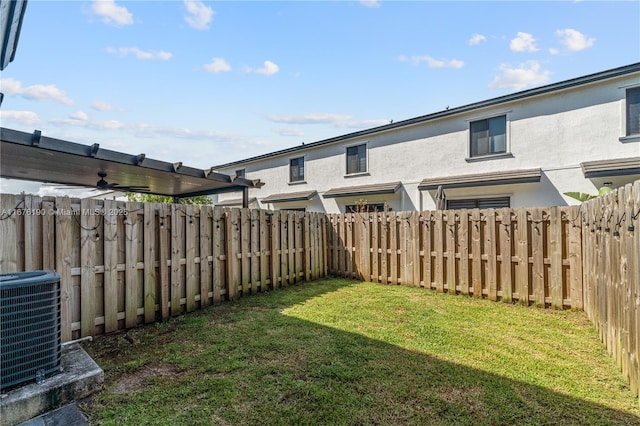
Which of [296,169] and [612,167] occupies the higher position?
[296,169]

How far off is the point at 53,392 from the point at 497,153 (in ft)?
41.0

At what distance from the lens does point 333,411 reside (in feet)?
7.27

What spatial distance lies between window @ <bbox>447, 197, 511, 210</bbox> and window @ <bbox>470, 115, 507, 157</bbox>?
5.72 feet

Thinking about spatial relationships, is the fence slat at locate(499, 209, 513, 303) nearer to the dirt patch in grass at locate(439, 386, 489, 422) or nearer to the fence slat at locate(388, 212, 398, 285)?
the fence slat at locate(388, 212, 398, 285)

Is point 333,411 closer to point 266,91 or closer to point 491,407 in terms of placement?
point 491,407

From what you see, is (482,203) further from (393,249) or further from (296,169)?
(296,169)

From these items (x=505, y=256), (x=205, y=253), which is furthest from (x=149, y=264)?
(x=505, y=256)

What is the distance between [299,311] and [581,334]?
12.7 ft

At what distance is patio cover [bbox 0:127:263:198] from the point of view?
5.00 m

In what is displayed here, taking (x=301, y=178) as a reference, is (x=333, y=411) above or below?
→ below

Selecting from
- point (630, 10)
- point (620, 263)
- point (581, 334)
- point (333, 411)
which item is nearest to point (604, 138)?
point (630, 10)

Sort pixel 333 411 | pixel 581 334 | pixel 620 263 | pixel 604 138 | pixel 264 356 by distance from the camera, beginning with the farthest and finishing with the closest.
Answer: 1. pixel 604 138
2. pixel 581 334
3. pixel 264 356
4. pixel 620 263
5. pixel 333 411

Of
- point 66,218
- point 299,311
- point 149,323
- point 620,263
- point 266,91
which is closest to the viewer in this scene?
point 620,263

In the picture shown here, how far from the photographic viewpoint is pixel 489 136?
35.9 ft
